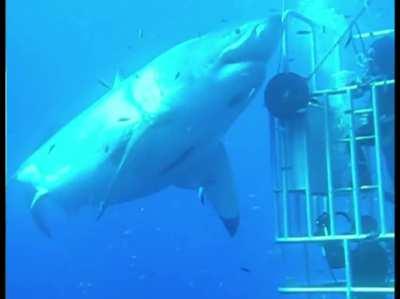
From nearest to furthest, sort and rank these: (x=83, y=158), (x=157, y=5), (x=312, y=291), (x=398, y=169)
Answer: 1. (x=398, y=169)
2. (x=312, y=291)
3. (x=83, y=158)
4. (x=157, y=5)

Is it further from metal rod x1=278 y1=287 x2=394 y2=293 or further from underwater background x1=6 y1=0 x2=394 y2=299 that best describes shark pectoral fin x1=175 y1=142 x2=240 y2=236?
metal rod x1=278 y1=287 x2=394 y2=293

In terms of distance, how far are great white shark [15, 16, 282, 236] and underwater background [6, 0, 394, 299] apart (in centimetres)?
7

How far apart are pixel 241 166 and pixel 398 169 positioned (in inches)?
35.9

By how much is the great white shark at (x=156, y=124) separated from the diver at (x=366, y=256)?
0.50 metres

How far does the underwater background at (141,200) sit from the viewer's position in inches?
87.0

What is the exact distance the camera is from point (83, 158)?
214cm

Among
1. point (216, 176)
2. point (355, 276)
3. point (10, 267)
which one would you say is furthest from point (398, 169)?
point (10, 267)

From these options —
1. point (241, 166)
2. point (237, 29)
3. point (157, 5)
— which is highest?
point (157, 5)

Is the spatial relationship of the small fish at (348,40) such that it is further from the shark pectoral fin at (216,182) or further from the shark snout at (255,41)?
the shark pectoral fin at (216,182)

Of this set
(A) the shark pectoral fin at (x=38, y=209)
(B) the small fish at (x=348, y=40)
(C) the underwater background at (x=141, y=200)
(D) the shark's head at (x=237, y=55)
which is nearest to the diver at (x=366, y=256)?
(C) the underwater background at (x=141, y=200)

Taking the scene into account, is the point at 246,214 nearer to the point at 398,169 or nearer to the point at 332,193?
the point at 332,193

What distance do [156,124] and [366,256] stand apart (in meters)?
Result: 0.76

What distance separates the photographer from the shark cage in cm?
181

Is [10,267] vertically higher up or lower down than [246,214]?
lower down
